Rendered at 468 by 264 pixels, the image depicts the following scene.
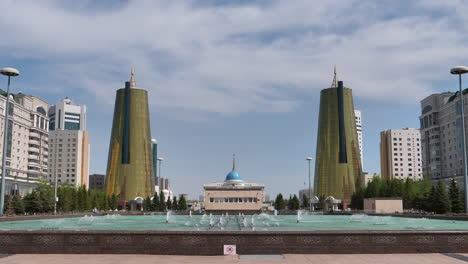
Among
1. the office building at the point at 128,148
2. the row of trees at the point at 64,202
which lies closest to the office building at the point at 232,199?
the row of trees at the point at 64,202

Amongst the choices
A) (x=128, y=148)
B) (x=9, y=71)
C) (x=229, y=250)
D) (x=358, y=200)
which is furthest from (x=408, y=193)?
(x=229, y=250)

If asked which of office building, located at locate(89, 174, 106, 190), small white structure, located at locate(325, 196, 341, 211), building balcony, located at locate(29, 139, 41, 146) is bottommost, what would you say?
small white structure, located at locate(325, 196, 341, 211)

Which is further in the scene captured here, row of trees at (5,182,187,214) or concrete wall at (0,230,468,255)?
row of trees at (5,182,187,214)

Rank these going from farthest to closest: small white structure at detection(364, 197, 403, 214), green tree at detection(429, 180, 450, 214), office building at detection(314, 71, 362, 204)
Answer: office building at detection(314, 71, 362, 204)
small white structure at detection(364, 197, 403, 214)
green tree at detection(429, 180, 450, 214)

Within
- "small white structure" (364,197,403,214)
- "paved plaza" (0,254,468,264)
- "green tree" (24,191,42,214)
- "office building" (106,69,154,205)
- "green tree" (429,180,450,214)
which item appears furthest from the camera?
"office building" (106,69,154,205)

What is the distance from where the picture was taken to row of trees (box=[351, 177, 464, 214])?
52625 millimetres

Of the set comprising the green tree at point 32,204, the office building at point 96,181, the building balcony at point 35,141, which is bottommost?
the green tree at point 32,204

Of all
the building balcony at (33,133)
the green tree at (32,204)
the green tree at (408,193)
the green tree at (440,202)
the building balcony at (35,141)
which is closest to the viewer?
the green tree at (440,202)

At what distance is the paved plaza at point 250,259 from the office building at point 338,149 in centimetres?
10493

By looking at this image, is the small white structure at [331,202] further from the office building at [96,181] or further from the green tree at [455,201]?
the office building at [96,181]

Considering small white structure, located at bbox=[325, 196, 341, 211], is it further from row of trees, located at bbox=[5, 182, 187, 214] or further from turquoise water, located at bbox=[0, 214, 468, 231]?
turquoise water, located at bbox=[0, 214, 468, 231]

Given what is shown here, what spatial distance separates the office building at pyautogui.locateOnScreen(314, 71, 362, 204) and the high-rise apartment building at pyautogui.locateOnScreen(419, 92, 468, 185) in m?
16.1

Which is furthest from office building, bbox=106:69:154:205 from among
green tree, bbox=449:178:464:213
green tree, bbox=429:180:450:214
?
green tree, bbox=449:178:464:213

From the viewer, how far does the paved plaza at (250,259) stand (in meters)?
13.3
